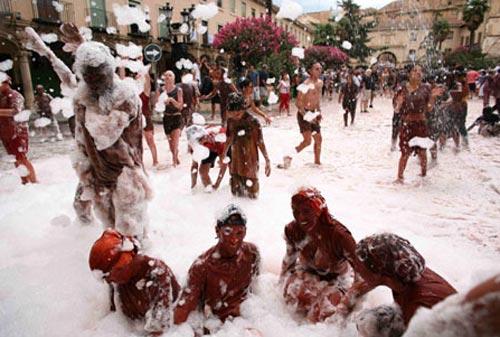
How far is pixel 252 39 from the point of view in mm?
14977

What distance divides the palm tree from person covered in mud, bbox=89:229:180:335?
148 ft

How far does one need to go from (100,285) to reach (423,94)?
4.74 metres

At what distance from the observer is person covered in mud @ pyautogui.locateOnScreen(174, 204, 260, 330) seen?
2.12 metres

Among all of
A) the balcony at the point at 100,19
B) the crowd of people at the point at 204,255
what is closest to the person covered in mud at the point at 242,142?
the crowd of people at the point at 204,255

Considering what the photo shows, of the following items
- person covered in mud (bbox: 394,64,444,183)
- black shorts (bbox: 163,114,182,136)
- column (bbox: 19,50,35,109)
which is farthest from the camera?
column (bbox: 19,50,35,109)

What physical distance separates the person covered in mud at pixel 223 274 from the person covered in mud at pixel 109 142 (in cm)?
88

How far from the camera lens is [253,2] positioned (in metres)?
32.2

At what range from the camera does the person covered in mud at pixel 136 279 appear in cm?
194

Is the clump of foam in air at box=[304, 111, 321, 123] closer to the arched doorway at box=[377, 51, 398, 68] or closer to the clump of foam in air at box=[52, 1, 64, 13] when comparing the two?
the clump of foam in air at box=[52, 1, 64, 13]

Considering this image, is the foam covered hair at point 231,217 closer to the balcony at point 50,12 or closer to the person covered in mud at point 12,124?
the person covered in mud at point 12,124

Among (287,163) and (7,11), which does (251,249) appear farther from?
(7,11)

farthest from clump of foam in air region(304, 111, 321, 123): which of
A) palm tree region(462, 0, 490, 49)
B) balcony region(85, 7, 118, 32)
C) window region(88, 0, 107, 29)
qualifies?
palm tree region(462, 0, 490, 49)

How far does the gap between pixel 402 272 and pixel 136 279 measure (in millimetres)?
1390

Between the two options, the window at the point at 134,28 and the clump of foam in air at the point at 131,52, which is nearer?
the clump of foam in air at the point at 131,52
